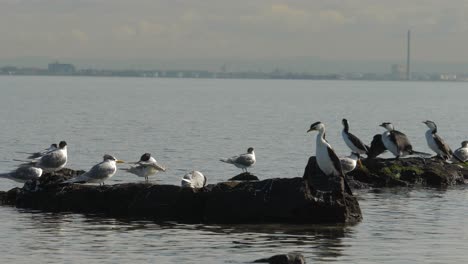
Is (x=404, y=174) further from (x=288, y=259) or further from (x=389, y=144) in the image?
(x=288, y=259)

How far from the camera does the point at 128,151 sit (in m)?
53.7

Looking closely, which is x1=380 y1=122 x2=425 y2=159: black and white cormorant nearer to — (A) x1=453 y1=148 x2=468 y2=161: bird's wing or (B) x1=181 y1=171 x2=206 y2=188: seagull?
(A) x1=453 y1=148 x2=468 y2=161: bird's wing

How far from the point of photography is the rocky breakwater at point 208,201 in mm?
24156

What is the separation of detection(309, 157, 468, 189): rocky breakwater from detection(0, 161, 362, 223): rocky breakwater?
804 cm

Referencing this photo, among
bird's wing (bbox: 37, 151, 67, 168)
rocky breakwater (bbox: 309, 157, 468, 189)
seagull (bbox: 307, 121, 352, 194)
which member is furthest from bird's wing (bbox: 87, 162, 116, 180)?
rocky breakwater (bbox: 309, 157, 468, 189)

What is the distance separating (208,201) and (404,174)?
1107 cm

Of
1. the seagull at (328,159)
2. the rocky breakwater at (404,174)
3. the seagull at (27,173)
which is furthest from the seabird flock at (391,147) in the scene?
the seagull at (27,173)

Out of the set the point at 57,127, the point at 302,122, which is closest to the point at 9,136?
the point at 57,127

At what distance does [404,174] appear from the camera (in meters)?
33.8

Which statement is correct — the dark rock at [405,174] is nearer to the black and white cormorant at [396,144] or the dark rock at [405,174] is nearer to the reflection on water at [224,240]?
A: the black and white cormorant at [396,144]

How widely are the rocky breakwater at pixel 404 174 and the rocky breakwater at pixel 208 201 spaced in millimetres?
8038

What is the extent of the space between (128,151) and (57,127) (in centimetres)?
2332

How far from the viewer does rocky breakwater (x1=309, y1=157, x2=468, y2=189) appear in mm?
33188

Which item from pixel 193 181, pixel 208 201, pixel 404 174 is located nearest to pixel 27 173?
pixel 193 181
